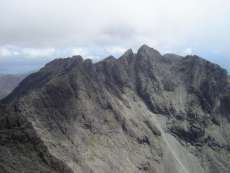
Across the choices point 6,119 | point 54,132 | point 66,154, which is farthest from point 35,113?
point 6,119

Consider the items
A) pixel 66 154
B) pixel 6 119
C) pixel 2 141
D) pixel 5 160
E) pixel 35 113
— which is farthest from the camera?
pixel 35 113

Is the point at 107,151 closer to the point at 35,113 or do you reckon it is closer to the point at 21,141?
the point at 35,113

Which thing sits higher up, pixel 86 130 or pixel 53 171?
pixel 86 130

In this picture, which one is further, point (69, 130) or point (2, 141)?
point (69, 130)

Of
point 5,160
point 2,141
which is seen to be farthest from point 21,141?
point 5,160

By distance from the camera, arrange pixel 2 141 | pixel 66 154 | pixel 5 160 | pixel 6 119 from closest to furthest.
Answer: pixel 5 160, pixel 2 141, pixel 6 119, pixel 66 154

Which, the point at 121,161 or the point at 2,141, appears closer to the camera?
the point at 2,141

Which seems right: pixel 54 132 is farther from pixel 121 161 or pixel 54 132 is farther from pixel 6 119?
pixel 6 119

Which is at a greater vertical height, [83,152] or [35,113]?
[35,113]

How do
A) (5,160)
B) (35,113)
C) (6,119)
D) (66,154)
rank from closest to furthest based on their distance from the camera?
(5,160)
(6,119)
(66,154)
(35,113)
